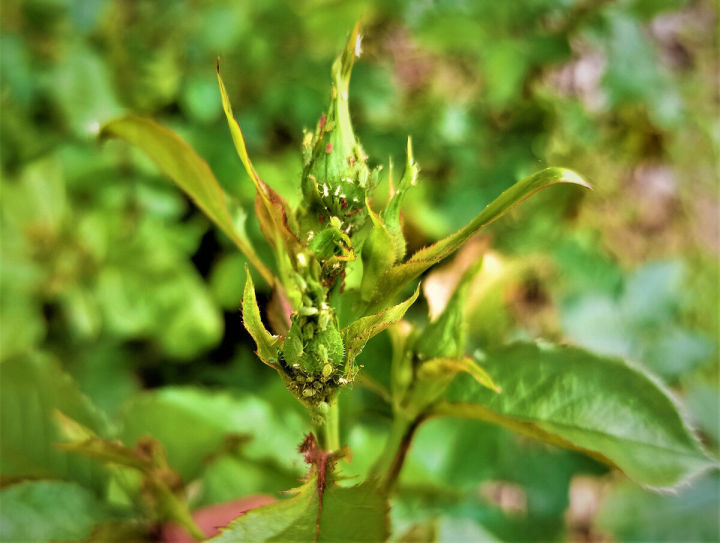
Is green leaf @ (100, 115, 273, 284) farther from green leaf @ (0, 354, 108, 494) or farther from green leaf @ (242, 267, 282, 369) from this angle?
green leaf @ (0, 354, 108, 494)

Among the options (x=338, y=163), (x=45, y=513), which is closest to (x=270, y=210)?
(x=338, y=163)

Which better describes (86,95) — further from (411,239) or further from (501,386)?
(501,386)

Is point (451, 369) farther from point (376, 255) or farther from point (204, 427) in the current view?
point (204, 427)

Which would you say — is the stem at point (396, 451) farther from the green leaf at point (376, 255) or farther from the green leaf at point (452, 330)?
the green leaf at point (376, 255)

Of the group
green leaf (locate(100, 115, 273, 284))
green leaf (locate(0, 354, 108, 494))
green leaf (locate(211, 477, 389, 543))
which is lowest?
green leaf (locate(211, 477, 389, 543))

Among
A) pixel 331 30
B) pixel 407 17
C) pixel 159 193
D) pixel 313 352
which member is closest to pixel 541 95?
pixel 407 17

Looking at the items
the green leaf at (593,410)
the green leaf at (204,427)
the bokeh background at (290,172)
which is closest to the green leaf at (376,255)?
the green leaf at (593,410)

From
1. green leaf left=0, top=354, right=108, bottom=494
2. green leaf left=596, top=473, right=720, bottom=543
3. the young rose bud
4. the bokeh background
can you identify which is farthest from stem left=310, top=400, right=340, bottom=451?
green leaf left=596, top=473, right=720, bottom=543
